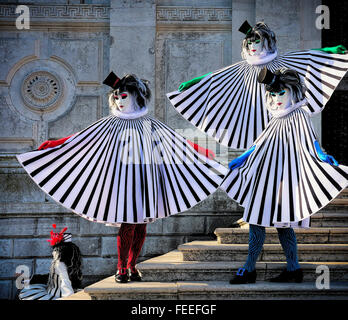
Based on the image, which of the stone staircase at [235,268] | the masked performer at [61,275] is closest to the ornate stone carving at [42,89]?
the masked performer at [61,275]

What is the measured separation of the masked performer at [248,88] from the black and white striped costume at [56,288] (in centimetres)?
210

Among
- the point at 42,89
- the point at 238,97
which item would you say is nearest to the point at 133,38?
the point at 42,89

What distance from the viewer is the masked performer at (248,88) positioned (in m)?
5.71

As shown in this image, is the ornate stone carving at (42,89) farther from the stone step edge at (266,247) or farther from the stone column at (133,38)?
the stone step edge at (266,247)

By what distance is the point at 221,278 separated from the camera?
17.3 ft

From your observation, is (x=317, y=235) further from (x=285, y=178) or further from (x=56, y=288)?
(x=56, y=288)

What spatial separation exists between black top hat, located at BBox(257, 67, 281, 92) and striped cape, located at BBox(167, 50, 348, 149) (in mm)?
816

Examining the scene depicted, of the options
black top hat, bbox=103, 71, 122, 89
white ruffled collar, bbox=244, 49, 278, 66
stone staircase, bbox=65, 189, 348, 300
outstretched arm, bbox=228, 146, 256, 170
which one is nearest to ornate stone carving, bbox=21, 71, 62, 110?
black top hat, bbox=103, 71, 122, 89

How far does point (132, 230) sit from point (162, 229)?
255 centimetres

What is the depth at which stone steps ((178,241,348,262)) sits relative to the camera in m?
5.56

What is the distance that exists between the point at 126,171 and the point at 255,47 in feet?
6.21

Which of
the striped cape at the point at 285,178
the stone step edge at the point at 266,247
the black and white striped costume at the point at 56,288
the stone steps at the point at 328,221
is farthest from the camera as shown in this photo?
the stone steps at the point at 328,221
